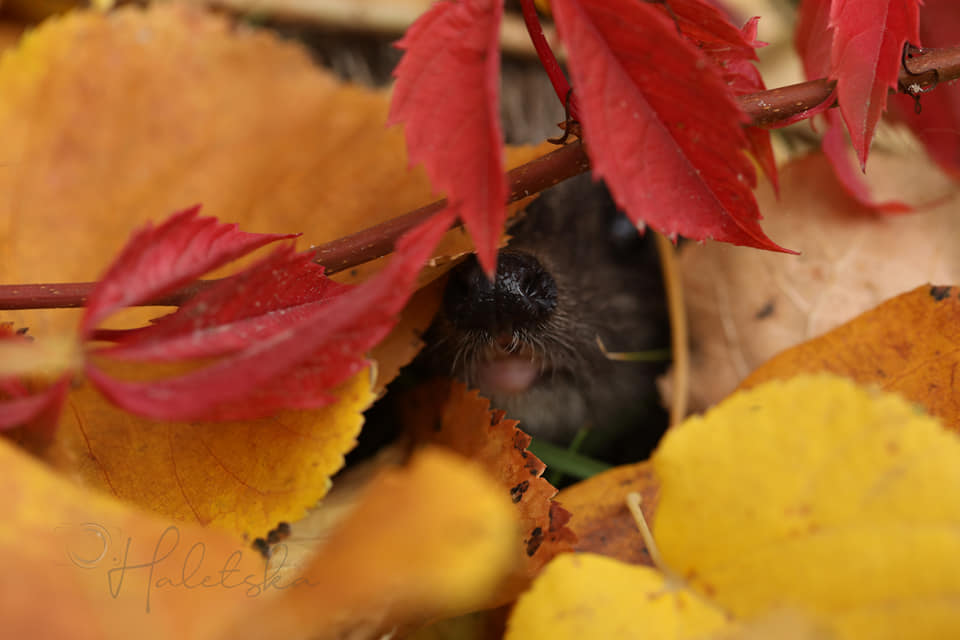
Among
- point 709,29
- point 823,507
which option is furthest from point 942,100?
point 823,507

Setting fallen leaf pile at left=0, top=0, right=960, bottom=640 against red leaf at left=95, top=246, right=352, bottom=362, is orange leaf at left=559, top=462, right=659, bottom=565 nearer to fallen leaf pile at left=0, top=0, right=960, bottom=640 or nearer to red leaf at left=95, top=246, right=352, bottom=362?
fallen leaf pile at left=0, top=0, right=960, bottom=640

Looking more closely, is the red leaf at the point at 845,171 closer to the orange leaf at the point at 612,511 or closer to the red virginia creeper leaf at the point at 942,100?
the red virginia creeper leaf at the point at 942,100

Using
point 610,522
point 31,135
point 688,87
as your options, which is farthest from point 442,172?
point 31,135

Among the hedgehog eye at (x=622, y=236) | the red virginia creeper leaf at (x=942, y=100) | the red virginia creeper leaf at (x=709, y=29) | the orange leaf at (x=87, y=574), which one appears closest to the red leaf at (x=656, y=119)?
the red virginia creeper leaf at (x=709, y=29)

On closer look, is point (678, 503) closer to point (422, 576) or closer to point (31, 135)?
point (422, 576)

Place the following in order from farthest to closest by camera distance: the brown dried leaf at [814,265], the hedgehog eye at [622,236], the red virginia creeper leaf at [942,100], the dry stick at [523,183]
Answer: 1. the hedgehog eye at [622,236]
2. the red virginia creeper leaf at [942,100]
3. the brown dried leaf at [814,265]
4. the dry stick at [523,183]

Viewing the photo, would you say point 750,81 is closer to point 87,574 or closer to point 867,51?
point 867,51
